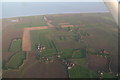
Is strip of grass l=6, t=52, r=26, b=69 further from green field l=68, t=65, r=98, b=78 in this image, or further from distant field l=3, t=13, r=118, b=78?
green field l=68, t=65, r=98, b=78

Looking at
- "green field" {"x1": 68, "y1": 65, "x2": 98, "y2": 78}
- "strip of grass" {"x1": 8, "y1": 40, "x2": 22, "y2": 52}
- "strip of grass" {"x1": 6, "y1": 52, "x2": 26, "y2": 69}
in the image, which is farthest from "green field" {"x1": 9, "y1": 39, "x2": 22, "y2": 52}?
"green field" {"x1": 68, "y1": 65, "x2": 98, "y2": 78}

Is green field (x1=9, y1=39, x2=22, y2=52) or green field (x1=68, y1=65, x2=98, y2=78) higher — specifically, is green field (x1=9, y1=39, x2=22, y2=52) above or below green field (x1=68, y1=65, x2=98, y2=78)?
above

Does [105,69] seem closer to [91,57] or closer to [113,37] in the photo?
[91,57]

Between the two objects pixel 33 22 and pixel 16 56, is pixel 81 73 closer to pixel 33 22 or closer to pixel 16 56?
pixel 16 56

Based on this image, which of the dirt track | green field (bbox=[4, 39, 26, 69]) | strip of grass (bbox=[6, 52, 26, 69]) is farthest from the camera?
the dirt track

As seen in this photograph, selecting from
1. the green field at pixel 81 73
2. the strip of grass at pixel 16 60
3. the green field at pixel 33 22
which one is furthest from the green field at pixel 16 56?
the green field at pixel 33 22

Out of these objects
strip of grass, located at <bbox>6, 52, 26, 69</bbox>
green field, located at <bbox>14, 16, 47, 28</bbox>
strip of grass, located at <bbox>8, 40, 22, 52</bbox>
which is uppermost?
green field, located at <bbox>14, 16, 47, 28</bbox>

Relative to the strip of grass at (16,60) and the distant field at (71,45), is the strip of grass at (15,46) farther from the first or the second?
the strip of grass at (16,60)

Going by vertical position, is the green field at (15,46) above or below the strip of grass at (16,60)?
above
